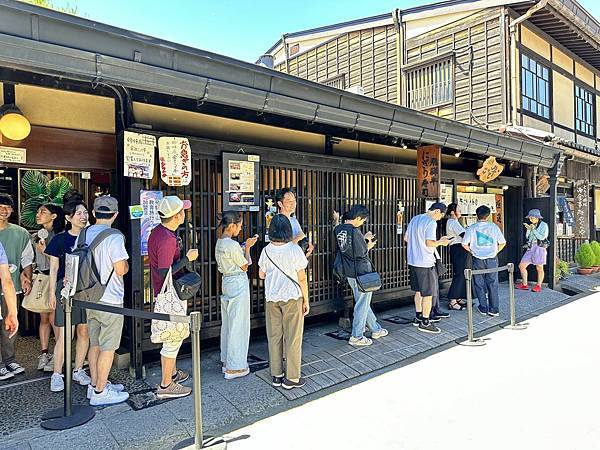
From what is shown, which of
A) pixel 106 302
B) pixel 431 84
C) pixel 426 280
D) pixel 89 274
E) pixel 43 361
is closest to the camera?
pixel 89 274

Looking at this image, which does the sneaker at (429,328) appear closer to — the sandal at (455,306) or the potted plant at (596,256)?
the sandal at (455,306)

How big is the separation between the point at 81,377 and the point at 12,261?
4.54ft

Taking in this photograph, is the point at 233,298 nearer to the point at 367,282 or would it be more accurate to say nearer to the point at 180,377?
the point at 180,377

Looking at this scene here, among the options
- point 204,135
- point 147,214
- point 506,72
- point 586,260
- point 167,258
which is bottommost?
point 586,260

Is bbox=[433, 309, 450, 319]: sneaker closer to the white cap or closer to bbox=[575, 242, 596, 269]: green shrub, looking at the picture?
the white cap

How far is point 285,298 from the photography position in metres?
4.30

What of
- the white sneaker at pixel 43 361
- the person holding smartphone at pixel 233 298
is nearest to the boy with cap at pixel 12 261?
the white sneaker at pixel 43 361

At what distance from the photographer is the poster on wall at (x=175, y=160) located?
4.68 m

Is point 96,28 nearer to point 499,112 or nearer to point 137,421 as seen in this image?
point 137,421

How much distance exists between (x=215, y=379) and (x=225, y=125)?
3098 mm

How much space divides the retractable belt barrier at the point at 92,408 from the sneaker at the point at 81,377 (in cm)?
52

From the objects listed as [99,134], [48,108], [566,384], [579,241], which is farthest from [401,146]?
[579,241]

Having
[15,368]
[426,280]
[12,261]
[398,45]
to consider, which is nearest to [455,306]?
[426,280]

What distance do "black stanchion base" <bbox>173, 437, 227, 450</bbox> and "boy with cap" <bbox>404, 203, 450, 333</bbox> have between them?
3.91 m
